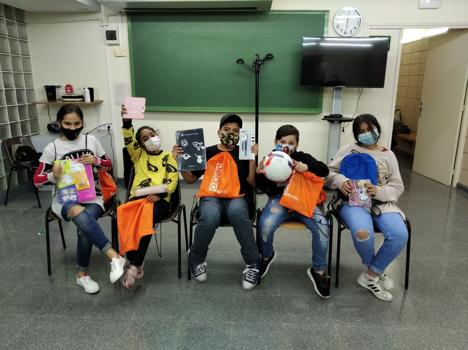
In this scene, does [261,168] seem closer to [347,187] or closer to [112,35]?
[347,187]

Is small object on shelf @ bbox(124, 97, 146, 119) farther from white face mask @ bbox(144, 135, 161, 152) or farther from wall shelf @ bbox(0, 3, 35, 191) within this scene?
wall shelf @ bbox(0, 3, 35, 191)

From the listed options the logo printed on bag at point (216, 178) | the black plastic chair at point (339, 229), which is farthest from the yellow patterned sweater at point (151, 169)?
the black plastic chair at point (339, 229)

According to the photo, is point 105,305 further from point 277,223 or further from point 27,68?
point 27,68

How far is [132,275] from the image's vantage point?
2.15m

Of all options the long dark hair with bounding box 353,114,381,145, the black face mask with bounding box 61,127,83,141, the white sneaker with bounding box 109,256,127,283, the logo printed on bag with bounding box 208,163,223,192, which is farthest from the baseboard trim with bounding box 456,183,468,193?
the black face mask with bounding box 61,127,83,141

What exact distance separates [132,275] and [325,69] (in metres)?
3.00

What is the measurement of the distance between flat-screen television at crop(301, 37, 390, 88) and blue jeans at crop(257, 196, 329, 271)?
2.21 m

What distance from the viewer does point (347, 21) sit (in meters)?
3.99

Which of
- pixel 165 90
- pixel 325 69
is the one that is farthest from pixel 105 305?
pixel 325 69

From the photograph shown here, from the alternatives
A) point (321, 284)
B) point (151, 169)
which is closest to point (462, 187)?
point (321, 284)

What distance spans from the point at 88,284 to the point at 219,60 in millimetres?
2876

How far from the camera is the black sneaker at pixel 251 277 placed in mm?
2219

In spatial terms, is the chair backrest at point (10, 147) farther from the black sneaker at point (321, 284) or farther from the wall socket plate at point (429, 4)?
the wall socket plate at point (429, 4)

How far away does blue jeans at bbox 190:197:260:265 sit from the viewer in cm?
215
